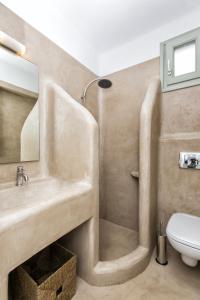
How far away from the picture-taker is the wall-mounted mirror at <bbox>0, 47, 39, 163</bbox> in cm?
105

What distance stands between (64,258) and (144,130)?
1.14 metres

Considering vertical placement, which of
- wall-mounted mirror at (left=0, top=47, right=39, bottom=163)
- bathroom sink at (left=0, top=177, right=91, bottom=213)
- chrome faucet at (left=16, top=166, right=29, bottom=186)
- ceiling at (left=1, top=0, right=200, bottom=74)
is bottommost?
bathroom sink at (left=0, top=177, right=91, bottom=213)

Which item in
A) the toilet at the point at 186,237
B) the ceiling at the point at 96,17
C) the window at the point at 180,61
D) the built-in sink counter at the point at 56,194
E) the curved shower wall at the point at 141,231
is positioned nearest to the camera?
the built-in sink counter at the point at 56,194

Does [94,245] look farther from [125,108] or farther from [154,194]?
[125,108]

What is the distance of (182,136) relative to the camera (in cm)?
141

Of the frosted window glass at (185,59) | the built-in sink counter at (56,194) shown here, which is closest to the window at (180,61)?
the frosted window glass at (185,59)

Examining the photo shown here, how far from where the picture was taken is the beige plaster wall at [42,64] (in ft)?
3.48

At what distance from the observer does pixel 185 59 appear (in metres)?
1.44

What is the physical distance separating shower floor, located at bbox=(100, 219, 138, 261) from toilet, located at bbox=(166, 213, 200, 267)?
529 millimetres

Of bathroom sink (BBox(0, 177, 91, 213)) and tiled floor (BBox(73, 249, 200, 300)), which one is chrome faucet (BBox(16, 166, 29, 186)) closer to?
bathroom sink (BBox(0, 177, 91, 213))

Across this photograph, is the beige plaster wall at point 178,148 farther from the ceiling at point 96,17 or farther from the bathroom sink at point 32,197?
the bathroom sink at point 32,197

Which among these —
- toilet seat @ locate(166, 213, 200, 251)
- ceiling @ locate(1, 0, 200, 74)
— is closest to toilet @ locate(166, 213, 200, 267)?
toilet seat @ locate(166, 213, 200, 251)

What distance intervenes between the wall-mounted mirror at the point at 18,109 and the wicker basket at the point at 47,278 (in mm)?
708

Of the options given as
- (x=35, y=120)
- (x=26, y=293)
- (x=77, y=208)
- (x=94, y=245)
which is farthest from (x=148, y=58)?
(x=26, y=293)
